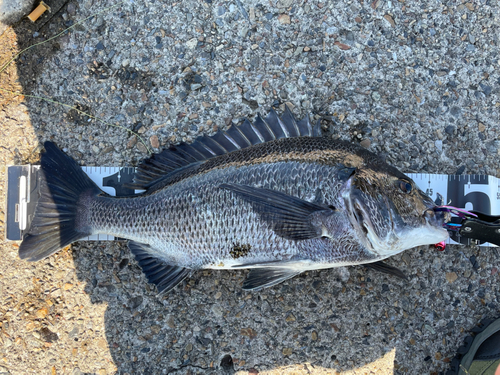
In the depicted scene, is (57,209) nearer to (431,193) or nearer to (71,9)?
(71,9)

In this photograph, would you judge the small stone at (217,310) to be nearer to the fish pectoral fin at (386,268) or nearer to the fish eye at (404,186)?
the fish pectoral fin at (386,268)

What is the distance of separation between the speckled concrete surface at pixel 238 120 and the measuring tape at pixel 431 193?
4.4 inches

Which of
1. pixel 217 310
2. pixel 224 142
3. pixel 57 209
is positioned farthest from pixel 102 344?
pixel 224 142

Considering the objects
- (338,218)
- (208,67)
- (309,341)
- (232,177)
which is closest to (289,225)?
(338,218)

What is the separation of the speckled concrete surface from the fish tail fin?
9.3 inches

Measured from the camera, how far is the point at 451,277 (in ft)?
8.55

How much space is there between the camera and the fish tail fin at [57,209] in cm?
241

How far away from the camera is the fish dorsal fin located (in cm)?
232

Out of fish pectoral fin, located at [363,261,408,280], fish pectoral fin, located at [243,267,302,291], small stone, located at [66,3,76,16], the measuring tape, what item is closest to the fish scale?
fish pectoral fin, located at [243,267,302,291]

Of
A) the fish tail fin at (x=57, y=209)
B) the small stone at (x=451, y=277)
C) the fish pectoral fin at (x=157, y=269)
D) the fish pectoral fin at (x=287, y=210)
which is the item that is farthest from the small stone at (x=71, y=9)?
the small stone at (x=451, y=277)

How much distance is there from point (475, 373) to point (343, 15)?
2.89 metres

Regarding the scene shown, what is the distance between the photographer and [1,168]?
106 inches

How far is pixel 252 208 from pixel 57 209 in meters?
1.47

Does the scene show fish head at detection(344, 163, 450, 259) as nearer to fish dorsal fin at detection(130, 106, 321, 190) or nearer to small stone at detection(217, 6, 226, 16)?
fish dorsal fin at detection(130, 106, 321, 190)
